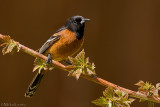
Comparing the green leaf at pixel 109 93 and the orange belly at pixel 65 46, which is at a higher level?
the orange belly at pixel 65 46

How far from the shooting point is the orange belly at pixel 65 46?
1.47m

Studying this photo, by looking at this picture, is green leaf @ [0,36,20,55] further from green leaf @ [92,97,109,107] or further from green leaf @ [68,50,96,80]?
green leaf @ [92,97,109,107]

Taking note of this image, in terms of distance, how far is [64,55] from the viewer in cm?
148

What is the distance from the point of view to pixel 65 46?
1.47 meters

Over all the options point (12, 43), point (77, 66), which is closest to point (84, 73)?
point (77, 66)

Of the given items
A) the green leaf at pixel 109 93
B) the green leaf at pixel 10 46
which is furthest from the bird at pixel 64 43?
the green leaf at pixel 109 93

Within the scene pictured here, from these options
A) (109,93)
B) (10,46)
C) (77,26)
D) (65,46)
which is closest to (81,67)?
(109,93)

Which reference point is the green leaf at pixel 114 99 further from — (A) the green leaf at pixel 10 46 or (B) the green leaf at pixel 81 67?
(A) the green leaf at pixel 10 46

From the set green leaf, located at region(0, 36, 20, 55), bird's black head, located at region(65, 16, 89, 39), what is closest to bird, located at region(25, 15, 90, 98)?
bird's black head, located at region(65, 16, 89, 39)

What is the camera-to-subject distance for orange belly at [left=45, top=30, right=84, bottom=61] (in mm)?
1471

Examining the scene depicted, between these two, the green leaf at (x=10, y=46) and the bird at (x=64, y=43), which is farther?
the bird at (x=64, y=43)

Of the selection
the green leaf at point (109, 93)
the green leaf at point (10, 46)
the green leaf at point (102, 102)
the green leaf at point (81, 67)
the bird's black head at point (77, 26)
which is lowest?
the green leaf at point (102, 102)

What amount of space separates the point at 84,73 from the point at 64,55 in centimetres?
73

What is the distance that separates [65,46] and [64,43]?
0.02 m
